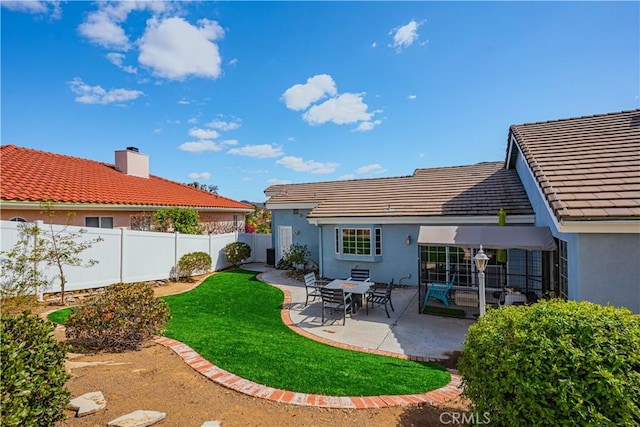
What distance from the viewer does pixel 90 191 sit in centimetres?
1692

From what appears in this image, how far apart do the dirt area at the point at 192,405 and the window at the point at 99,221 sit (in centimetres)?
1170

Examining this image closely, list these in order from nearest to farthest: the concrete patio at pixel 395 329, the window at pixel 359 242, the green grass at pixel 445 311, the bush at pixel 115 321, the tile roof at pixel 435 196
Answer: the bush at pixel 115 321, the concrete patio at pixel 395 329, the green grass at pixel 445 311, the tile roof at pixel 435 196, the window at pixel 359 242

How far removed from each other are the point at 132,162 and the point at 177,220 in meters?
10.4

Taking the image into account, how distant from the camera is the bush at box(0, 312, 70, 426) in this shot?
10.2 feet

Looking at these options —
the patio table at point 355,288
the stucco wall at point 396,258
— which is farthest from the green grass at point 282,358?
the stucco wall at point 396,258

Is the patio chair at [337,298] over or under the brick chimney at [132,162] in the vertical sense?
under

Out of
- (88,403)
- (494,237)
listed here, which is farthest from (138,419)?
(494,237)

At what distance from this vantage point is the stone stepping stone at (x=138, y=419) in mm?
4344

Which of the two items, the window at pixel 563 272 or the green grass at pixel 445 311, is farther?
the green grass at pixel 445 311

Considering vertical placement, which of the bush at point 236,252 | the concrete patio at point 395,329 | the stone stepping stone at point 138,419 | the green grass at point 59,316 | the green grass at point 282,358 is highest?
the bush at point 236,252

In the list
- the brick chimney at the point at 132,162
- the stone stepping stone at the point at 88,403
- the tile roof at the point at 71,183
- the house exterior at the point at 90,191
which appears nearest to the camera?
the stone stepping stone at the point at 88,403

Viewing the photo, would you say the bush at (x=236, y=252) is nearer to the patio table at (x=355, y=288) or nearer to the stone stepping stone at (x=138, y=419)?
the patio table at (x=355, y=288)

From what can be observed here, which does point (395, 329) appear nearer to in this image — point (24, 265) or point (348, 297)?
point (348, 297)

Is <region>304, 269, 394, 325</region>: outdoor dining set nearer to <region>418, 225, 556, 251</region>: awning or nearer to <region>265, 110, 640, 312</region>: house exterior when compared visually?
<region>265, 110, 640, 312</region>: house exterior
